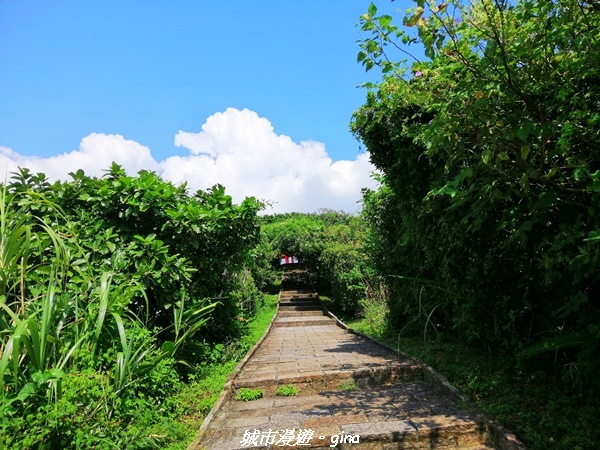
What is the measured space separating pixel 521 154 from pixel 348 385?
3084 millimetres

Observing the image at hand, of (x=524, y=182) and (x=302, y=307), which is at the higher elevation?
(x=524, y=182)

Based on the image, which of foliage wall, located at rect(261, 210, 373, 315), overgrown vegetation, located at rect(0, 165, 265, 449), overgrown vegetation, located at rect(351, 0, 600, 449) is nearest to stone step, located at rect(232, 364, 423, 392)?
overgrown vegetation, located at rect(351, 0, 600, 449)

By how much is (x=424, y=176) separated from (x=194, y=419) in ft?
13.1

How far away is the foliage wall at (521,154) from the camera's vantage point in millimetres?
2406

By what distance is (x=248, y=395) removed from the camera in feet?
13.3

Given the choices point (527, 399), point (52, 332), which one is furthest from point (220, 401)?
point (527, 399)

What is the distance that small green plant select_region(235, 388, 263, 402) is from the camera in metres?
4.02

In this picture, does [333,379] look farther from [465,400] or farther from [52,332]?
[52,332]

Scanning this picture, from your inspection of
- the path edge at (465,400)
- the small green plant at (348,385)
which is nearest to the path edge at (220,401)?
the small green plant at (348,385)

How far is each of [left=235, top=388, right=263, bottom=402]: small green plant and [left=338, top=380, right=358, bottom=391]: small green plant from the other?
90 cm

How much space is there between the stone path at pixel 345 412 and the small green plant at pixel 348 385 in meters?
0.01

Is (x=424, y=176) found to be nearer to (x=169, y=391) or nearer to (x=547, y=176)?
(x=547, y=176)

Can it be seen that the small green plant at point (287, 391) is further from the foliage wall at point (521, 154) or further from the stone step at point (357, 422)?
the foliage wall at point (521, 154)

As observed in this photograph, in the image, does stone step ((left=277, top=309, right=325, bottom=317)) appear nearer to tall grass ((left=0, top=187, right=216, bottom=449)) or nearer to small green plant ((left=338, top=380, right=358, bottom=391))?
small green plant ((left=338, top=380, right=358, bottom=391))
